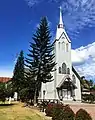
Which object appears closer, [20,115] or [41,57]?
[20,115]

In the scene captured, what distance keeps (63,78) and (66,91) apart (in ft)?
8.65

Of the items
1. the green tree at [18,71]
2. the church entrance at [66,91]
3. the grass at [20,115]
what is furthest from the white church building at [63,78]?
the grass at [20,115]

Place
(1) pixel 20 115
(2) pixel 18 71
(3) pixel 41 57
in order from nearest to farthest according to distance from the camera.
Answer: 1. (1) pixel 20 115
2. (3) pixel 41 57
3. (2) pixel 18 71

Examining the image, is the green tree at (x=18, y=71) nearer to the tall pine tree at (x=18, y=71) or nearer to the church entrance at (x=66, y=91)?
the tall pine tree at (x=18, y=71)

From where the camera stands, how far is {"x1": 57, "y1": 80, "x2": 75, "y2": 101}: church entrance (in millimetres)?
43656

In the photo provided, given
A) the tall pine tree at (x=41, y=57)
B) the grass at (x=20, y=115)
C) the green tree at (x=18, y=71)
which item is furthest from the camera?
the green tree at (x=18, y=71)

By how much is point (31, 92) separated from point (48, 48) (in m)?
9.03

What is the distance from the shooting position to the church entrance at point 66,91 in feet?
143

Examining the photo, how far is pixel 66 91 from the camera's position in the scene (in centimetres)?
4406

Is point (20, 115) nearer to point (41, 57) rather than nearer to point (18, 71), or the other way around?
point (41, 57)

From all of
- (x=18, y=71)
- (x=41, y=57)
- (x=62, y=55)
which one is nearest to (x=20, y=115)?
(x=41, y=57)

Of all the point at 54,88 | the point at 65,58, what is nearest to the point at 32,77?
the point at 54,88

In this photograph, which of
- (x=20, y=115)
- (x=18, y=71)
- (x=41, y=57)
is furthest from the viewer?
(x=18, y=71)

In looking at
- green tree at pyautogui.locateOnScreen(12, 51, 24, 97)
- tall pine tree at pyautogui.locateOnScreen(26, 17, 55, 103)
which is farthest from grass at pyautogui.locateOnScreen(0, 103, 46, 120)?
green tree at pyautogui.locateOnScreen(12, 51, 24, 97)
